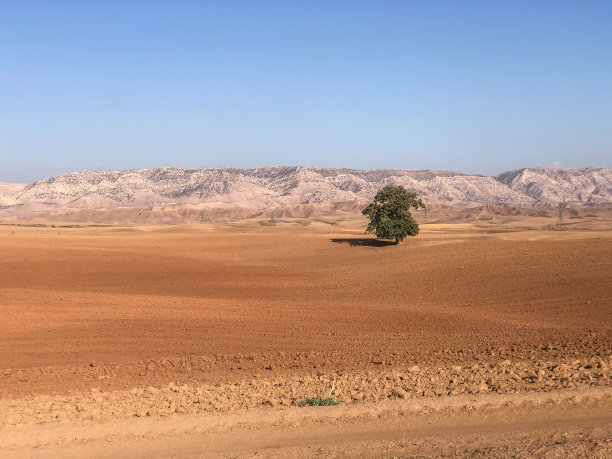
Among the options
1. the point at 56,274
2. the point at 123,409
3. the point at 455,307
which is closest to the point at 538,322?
the point at 455,307

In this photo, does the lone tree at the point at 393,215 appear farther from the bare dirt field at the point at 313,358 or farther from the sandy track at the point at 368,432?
the sandy track at the point at 368,432

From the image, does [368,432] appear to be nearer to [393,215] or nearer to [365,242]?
[393,215]

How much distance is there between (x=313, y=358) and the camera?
1662 centimetres

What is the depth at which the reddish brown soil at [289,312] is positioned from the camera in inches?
633

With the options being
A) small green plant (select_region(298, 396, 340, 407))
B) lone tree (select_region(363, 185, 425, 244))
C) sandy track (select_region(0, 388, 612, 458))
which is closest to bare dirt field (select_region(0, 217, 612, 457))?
sandy track (select_region(0, 388, 612, 458))

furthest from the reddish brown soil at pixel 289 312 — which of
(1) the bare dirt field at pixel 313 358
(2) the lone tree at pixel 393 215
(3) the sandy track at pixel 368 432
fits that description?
(3) the sandy track at pixel 368 432

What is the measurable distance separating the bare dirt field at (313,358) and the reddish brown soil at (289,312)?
110mm

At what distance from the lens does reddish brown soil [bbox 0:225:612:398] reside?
52.7 feet

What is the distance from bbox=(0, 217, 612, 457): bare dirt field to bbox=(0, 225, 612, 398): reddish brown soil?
0.11 m

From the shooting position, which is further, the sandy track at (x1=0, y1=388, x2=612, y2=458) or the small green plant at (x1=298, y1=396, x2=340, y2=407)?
the small green plant at (x1=298, y1=396, x2=340, y2=407)

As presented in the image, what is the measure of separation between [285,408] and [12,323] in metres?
14.5

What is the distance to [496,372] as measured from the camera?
13617mm

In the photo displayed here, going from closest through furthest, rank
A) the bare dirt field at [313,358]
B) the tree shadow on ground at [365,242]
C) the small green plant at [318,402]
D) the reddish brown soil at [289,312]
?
the bare dirt field at [313,358] → the small green plant at [318,402] → the reddish brown soil at [289,312] → the tree shadow on ground at [365,242]

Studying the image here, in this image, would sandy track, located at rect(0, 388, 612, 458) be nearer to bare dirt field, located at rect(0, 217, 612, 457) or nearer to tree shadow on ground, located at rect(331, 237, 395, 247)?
bare dirt field, located at rect(0, 217, 612, 457)
